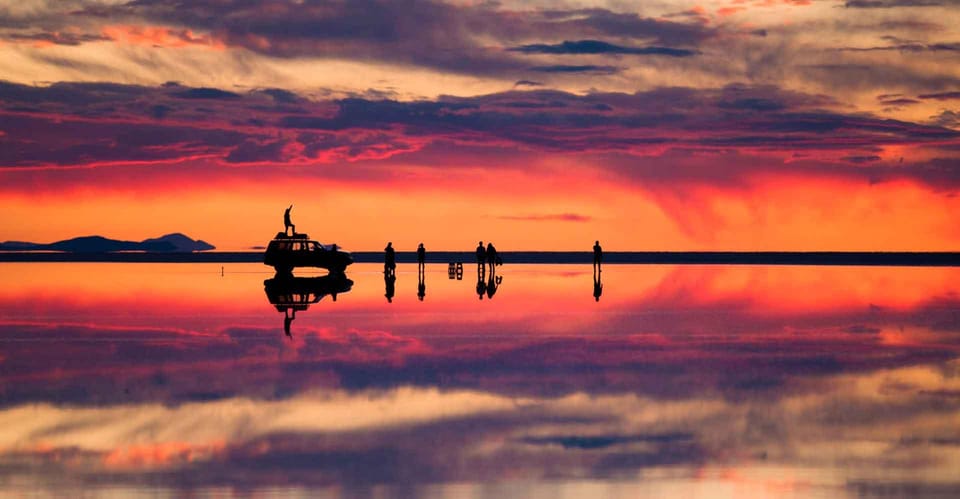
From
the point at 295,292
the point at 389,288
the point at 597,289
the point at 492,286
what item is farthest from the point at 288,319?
the point at 492,286

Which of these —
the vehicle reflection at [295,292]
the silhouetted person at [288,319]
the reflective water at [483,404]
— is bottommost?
the reflective water at [483,404]

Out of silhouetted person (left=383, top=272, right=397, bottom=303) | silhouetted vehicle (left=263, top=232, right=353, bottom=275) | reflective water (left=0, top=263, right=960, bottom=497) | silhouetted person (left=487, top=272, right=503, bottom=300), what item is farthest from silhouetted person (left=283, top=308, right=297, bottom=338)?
silhouetted vehicle (left=263, top=232, right=353, bottom=275)

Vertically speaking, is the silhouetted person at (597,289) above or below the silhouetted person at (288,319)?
above

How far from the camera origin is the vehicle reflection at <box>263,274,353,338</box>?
38.0m

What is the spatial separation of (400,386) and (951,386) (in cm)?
841

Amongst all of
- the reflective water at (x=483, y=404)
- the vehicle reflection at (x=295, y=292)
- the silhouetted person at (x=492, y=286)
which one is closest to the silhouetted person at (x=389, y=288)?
the vehicle reflection at (x=295, y=292)

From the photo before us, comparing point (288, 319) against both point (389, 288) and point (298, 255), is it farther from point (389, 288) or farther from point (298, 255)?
point (298, 255)

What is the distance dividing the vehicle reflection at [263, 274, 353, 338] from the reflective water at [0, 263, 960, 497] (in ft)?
7.18

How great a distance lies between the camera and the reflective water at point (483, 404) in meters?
13.4

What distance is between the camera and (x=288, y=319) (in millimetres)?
33438

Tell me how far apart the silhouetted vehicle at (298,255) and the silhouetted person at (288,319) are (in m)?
23.6

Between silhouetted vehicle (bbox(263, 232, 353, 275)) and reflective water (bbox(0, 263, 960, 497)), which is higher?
silhouetted vehicle (bbox(263, 232, 353, 275))

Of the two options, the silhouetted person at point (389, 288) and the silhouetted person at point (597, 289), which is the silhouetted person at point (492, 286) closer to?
the silhouetted person at point (389, 288)

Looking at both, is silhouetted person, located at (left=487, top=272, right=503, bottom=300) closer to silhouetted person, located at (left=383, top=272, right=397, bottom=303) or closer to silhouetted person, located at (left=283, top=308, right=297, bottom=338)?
silhouetted person, located at (left=383, top=272, right=397, bottom=303)
